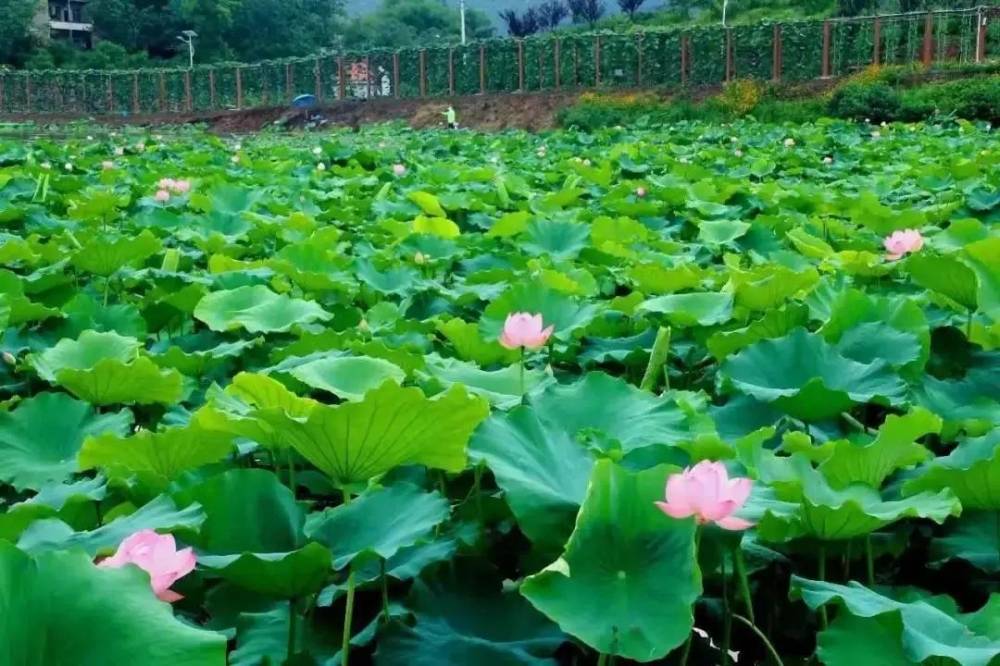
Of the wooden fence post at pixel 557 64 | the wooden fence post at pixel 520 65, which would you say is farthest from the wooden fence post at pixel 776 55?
the wooden fence post at pixel 520 65

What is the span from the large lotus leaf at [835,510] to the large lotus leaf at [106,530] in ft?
1.23

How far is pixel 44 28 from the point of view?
4616cm

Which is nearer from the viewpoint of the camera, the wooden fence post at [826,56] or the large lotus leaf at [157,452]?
the large lotus leaf at [157,452]

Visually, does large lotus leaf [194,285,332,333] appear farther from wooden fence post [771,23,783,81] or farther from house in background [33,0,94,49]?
house in background [33,0,94,49]

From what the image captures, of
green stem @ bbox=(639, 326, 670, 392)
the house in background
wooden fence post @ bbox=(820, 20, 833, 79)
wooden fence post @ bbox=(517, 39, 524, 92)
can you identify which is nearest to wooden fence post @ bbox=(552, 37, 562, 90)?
wooden fence post @ bbox=(517, 39, 524, 92)

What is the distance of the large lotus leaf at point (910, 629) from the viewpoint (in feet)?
1.87

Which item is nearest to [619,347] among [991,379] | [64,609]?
[991,379]

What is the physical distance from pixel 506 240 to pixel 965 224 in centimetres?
101

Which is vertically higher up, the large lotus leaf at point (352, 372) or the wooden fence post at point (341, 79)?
the wooden fence post at point (341, 79)

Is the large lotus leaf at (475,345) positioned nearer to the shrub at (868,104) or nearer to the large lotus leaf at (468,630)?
the large lotus leaf at (468,630)

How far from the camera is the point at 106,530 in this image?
0.70 metres

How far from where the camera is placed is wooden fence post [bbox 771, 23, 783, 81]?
20391 millimetres

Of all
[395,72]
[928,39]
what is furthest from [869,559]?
[395,72]

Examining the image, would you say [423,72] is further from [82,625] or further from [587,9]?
[82,625]
